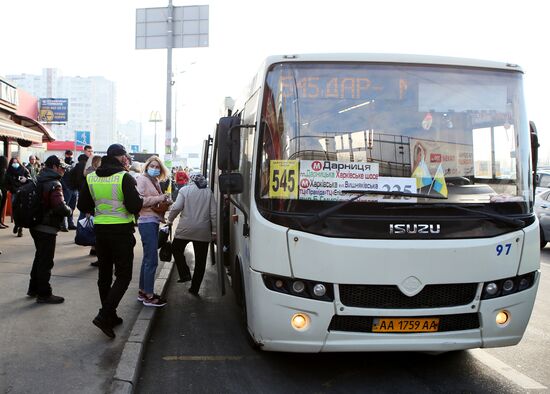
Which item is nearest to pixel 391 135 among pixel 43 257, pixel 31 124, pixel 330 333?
pixel 330 333

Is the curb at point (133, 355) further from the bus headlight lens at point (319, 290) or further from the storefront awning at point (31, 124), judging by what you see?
the storefront awning at point (31, 124)

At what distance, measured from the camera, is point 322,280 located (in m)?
3.95

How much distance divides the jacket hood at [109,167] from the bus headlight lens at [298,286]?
2190 mm

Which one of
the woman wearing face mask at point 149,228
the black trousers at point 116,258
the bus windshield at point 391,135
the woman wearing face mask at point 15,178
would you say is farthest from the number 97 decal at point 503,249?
the woman wearing face mask at point 15,178

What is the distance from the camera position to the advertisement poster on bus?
13.9 feet

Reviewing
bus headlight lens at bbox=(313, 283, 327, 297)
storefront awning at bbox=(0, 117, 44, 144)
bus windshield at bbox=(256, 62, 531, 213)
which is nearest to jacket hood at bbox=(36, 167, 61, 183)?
bus windshield at bbox=(256, 62, 531, 213)

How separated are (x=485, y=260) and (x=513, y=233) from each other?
351mm

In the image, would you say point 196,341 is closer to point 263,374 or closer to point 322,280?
point 263,374

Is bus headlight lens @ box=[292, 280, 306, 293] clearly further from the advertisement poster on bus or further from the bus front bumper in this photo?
the advertisement poster on bus

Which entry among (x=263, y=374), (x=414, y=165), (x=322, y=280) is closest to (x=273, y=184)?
(x=322, y=280)

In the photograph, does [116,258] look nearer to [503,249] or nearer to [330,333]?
[330,333]

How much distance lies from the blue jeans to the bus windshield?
7.65 ft

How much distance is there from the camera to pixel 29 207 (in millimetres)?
5695

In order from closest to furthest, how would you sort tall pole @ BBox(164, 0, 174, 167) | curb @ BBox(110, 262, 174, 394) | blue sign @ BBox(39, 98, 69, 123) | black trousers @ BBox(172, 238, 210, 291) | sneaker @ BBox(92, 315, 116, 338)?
curb @ BBox(110, 262, 174, 394)
sneaker @ BBox(92, 315, 116, 338)
black trousers @ BBox(172, 238, 210, 291)
tall pole @ BBox(164, 0, 174, 167)
blue sign @ BBox(39, 98, 69, 123)
